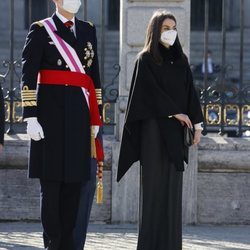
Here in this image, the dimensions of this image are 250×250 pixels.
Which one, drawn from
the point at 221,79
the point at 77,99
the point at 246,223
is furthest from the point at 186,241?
the point at 77,99

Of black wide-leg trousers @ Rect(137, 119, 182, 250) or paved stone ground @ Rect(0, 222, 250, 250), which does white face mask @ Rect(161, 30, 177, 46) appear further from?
paved stone ground @ Rect(0, 222, 250, 250)

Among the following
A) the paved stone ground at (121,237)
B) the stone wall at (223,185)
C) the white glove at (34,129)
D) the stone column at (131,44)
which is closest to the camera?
the white glove at (34,129)

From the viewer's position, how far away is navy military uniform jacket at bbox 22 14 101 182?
6484 mm

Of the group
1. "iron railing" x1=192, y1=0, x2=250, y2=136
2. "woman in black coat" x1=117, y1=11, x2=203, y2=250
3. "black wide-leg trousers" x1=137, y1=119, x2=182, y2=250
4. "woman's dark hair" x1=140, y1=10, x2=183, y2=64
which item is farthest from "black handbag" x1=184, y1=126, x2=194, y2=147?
"iron railing" x1=192, y1=0, x2=250, y2=136

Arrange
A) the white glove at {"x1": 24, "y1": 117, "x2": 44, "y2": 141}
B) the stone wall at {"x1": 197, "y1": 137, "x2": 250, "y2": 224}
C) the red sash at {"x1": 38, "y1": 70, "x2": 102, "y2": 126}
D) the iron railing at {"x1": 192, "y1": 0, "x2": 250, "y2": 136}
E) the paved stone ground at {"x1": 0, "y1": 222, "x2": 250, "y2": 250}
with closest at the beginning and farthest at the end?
the white glove at {"x1": 24, "y1": 117, "x2": 44, "y2": 141} → the red sash at {"x1": 38, "y1": 70, "x2": 102, "y2": 126} → the paved stone ground at {"x1": 0, "y1": 222, "x2": 250, "y2": 250} → the stone wall at {"x1": 197, "y1": 137, "x2": 250, "y2": 224} → the iron railing at {"x1": 192, "y1": 0, "x2": 250, "y2": 136}

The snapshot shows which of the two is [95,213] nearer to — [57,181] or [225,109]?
[225,109]

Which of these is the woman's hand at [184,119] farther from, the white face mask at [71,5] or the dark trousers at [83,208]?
the white face mask at [71,5]

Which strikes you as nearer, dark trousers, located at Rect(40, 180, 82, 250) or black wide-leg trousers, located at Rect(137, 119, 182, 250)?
dark trousers, located at Rect(40, 180, 82, 250)

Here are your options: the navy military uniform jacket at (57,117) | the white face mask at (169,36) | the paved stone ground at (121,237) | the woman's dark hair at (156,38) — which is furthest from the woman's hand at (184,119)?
the paved stone ground at (121,237)

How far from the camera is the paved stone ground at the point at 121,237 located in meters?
7.93

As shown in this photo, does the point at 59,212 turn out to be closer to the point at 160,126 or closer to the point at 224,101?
the point at 160,126

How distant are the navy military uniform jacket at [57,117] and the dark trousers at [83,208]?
3.9 inches

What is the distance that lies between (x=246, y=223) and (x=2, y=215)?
207cm

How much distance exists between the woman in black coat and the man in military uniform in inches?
13.7
